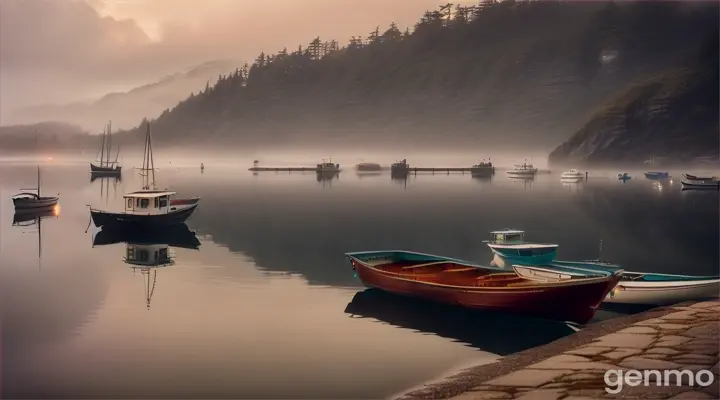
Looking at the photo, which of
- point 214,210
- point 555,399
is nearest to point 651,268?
point 555,399

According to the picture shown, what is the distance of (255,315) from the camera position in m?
34.0

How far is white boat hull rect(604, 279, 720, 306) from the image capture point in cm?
3297

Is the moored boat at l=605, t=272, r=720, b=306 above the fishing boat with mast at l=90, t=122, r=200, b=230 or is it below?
below

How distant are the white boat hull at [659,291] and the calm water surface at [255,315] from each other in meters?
1.48

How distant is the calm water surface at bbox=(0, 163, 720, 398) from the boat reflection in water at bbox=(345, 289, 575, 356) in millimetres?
109

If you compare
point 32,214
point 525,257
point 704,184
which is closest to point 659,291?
point 525,257

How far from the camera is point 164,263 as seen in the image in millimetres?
52625

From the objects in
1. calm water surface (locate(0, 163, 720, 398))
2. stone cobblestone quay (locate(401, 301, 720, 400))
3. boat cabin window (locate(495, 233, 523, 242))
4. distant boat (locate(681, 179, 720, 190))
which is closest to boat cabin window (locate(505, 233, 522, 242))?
boat cabin window (locate(495, 233, 523, 242))

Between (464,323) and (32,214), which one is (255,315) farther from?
(32,214)

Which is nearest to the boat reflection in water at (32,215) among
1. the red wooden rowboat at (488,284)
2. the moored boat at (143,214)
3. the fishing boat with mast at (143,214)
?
the moored boat at (143,214)

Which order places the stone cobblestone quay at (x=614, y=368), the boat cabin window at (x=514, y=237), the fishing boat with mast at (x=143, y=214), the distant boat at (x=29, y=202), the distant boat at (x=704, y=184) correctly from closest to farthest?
the stone cobblestone quay at (x=614, y=368) → the boat cabin window at (x=514, y=237) → the fishing boat with mast at (x=143, y=214) → the distant boat at (x=29, y=202) → the distant boat at (x=704, y=184)

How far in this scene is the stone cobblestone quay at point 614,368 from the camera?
16.6m

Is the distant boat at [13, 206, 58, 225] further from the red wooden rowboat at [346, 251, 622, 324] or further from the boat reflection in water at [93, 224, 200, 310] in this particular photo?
the red wooden rowboat at [346, 251, 622, 324]

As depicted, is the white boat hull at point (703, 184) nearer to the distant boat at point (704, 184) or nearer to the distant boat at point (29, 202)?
the distant boat at point (704, 184)
